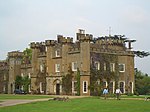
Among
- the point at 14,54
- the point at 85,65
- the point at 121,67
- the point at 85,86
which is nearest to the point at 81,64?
the point at 85,65

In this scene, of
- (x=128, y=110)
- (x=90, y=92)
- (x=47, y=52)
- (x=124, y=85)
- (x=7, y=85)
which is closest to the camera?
(x=128, y=110)

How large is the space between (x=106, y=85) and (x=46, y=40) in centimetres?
1593

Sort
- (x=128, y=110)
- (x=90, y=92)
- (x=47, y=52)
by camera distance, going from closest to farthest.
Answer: (x=128, y=110) < (x=90, y=92) < (x=47, y=52)

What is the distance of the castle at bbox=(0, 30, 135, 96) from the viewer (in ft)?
208

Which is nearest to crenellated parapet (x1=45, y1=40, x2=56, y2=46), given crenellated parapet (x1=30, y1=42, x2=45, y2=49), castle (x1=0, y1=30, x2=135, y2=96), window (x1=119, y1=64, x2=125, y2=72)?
castle (x1=0, y1=30, x2=135, y2=96)

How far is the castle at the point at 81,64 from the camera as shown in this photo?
63.4 metres

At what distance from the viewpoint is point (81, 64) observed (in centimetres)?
6391

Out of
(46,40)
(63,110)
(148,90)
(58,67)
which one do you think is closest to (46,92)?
(58,67)

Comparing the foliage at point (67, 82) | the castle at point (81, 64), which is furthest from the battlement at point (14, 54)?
the foliage at point (67, 82)

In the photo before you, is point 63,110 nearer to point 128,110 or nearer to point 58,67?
point 128,110

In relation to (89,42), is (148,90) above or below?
below

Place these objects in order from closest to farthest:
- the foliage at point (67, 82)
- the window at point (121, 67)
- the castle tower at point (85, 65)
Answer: the castle tower at point (85, 65), the foliage at point (67, 82), the window at point (121, 67)

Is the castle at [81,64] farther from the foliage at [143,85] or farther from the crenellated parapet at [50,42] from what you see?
the foliage at [143,85]

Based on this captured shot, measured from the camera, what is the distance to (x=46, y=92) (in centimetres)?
7188
